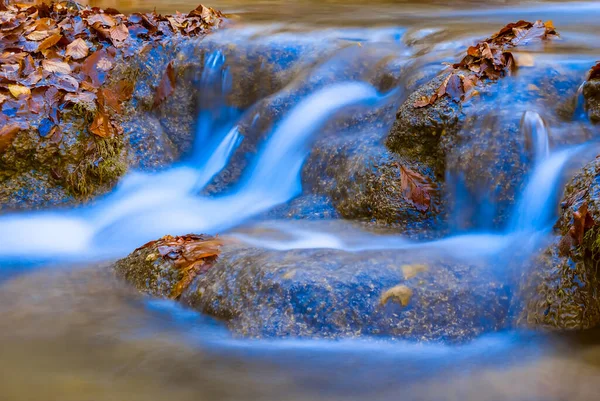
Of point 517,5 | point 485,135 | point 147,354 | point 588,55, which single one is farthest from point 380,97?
point 517,5

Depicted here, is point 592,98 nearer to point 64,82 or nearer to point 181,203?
point 181,203

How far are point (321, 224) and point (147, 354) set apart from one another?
63.0 inches

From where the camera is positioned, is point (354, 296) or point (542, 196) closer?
point (354, 296)

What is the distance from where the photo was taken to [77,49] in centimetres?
571

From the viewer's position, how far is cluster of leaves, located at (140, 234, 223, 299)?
142 inches

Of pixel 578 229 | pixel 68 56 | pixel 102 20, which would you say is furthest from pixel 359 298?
pixel 102 20

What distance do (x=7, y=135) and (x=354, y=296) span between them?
335cm

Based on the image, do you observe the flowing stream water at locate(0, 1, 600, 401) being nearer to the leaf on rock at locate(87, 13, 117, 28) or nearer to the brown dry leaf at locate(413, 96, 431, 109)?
the brown dry leaf at locate(413, 96, 431, 109)

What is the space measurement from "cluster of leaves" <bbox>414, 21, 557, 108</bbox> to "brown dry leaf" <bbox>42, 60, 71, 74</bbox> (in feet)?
10.5

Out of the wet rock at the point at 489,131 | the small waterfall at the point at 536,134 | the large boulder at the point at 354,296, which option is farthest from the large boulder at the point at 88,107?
the small waterfall at the point at 536,134

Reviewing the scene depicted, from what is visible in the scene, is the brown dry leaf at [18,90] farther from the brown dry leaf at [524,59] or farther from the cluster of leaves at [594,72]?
the cluster of leaves at [594,72]

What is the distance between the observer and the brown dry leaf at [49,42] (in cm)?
561

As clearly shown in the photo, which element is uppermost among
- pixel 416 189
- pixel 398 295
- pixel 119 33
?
pixel 119 33

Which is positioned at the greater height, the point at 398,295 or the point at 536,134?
the point at 536,134
